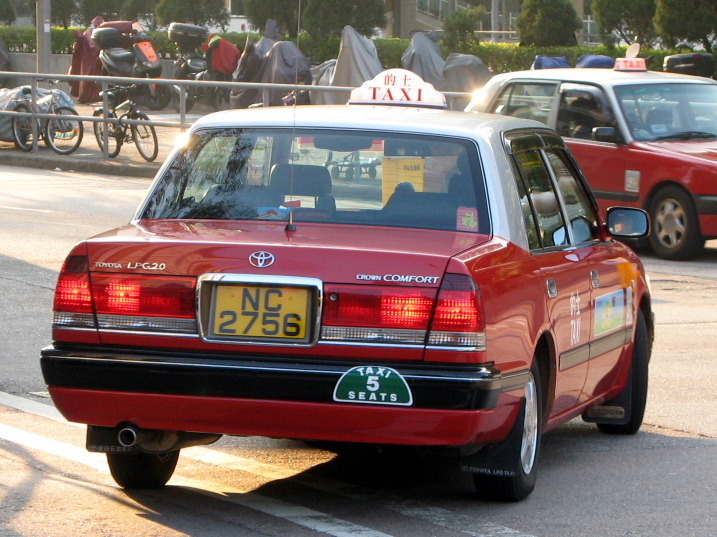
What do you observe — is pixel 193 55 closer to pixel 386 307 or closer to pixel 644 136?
pixel 644 136

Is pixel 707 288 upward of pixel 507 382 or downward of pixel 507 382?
downward

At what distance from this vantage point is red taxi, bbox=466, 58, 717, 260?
41.9 ft

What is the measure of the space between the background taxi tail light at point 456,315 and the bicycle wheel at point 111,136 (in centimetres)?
1747

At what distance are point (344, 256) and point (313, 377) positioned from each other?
1.30 feet

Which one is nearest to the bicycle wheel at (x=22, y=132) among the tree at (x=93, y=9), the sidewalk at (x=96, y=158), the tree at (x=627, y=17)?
the sidewalk at (x=96, y=158)

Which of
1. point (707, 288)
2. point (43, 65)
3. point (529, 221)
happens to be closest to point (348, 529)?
point (529, 221)

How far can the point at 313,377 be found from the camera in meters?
4.32

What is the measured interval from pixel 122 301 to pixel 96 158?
17478mm

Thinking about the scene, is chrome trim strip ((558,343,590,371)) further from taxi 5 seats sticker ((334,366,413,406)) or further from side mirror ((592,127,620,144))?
side mirror ((592,127,620,144))

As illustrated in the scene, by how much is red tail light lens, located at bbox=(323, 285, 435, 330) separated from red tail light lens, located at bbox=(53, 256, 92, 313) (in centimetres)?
88

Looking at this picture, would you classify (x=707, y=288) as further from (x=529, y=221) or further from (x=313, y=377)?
(x=313, y=377)

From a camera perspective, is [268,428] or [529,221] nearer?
[268,428]

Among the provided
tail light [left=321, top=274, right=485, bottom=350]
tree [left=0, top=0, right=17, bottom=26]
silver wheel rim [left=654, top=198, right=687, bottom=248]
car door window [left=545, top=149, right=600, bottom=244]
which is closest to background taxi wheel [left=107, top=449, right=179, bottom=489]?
tail light [left=321, top=274, right=485, bottom=350]

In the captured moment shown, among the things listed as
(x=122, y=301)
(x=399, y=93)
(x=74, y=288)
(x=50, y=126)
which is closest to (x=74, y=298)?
(x=74, y=288)
